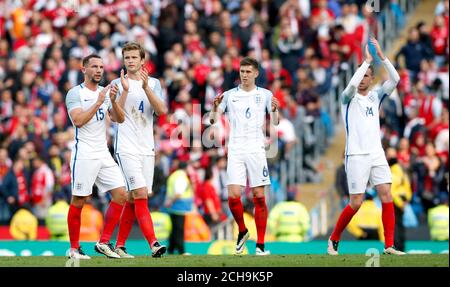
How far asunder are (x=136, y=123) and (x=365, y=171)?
3121mm

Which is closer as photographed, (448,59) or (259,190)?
(259,190)

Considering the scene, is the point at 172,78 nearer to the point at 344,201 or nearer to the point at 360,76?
the point at 344,201

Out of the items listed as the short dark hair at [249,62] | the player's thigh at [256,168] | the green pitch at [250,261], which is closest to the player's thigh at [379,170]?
the green pitch at [250,261]

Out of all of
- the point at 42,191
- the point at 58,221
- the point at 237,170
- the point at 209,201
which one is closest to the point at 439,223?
the point at 209,201

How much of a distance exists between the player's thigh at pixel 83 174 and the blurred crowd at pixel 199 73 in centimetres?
828

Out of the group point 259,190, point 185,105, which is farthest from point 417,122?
point 259,190

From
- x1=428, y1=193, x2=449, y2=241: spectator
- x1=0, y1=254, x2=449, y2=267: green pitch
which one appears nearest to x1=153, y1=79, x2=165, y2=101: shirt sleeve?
x1=0, y1=254, x2=449, y2=267: green pitch

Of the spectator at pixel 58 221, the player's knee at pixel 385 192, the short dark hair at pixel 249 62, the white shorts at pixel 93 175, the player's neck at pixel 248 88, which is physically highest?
the short dark hair at pixel 249 62

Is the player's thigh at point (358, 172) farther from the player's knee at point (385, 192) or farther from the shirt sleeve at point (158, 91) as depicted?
the shirt sleeve at point (158, 91)

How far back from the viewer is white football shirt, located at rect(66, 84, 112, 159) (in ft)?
62.0

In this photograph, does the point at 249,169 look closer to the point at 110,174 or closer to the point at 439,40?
the point at 110,174

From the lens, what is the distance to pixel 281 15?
33.9 m

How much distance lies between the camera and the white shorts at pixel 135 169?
62.7ft
